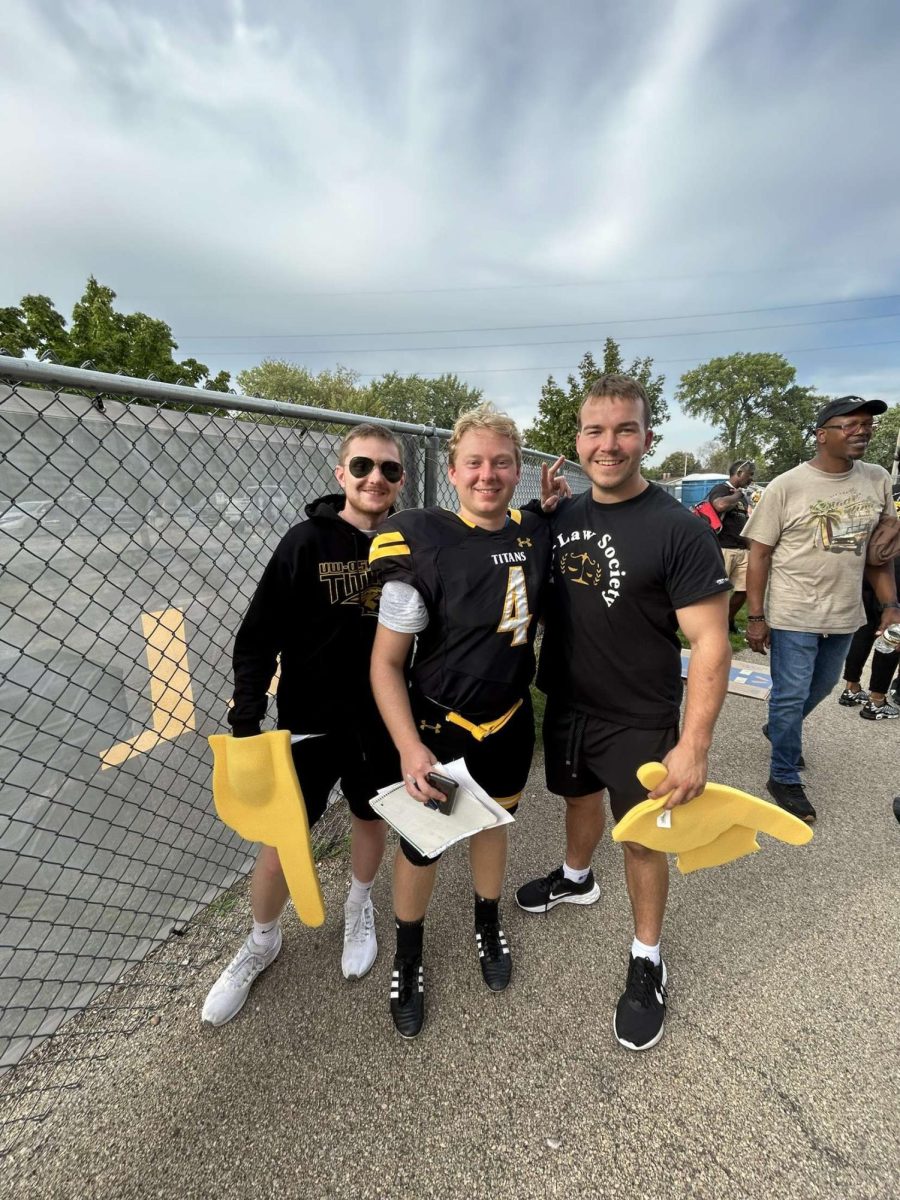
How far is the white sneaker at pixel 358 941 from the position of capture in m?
1.92

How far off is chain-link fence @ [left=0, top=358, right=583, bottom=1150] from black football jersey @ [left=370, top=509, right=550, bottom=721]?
34.5 inches

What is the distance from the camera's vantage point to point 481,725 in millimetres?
1701

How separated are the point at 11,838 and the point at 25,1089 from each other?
81 cm

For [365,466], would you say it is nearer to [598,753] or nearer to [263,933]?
[598,753]

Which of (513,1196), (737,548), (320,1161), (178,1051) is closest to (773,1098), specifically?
(513,1196)

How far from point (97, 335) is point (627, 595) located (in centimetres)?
1959

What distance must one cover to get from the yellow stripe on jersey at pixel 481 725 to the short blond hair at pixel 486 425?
0.86m

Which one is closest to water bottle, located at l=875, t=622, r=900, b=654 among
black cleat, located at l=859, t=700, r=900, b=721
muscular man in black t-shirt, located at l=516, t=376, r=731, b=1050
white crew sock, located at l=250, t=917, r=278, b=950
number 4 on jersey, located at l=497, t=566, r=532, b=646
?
black cleat, located at l=859, t=700, r=900, b=721

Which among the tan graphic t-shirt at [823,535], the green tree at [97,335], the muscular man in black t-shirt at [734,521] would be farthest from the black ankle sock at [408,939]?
the green tree at [97,335]

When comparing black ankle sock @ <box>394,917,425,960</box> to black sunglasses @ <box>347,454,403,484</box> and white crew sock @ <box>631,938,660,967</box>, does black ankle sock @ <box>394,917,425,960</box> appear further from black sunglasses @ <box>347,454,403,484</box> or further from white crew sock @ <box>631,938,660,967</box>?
black sunglasses @ <box>347,454,403,484</box>

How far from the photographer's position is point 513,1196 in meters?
1.31

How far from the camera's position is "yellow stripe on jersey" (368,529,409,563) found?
1.55 m

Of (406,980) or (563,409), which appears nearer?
(406,980)

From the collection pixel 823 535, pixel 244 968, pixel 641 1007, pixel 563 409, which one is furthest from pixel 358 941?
pixel 563 409
